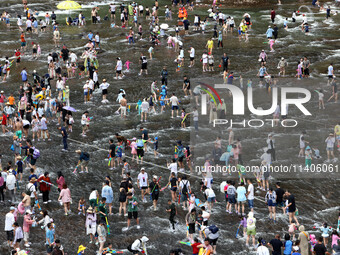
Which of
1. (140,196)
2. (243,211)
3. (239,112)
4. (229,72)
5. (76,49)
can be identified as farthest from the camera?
(76,49)

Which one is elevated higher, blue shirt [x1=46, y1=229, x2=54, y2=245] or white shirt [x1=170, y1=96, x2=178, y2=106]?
white shirt [x1=170, y1=96, x2=178, y2=106]

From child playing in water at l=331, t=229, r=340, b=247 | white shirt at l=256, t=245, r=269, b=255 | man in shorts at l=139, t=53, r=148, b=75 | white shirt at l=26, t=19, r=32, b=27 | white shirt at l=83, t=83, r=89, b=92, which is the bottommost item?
child playing in water at l=331, t=229, r=340, b=247

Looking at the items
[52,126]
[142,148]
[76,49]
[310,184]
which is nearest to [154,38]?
[76,49]

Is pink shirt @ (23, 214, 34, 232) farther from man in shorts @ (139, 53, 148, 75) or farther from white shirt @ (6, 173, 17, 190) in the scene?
man in shorts @ (139, 53, 148, 75)

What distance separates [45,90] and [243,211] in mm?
16605

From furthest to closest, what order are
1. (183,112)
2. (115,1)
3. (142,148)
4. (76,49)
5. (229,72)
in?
(115,1)
(76,49)
(229,72)
(183,112)
(142,148)

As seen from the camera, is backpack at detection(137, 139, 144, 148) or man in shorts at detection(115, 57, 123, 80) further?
man in shorts at detection(115, 57, 123, 80)

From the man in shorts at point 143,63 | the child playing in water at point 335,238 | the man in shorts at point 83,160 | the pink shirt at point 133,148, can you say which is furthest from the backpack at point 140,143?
the man in shorts at point 143,63

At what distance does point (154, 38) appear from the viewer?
48906 mm

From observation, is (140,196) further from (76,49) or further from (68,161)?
(76,49)

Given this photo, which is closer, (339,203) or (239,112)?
(339,203)

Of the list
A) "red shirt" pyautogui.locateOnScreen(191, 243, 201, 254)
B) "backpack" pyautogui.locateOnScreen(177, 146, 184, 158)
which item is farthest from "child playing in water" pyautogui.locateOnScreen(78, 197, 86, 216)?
"backpack" pyautogui.locateOnScreen(177, 146, 184, 158)

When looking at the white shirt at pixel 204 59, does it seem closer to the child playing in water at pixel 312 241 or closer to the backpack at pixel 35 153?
the backpack at pixel 35 153

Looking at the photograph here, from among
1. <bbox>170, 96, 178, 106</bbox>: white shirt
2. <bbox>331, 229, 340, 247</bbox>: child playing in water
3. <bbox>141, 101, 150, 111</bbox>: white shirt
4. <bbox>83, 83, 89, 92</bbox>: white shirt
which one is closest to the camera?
<bbox>331, 229, 340, 247</bbox>: child playing in water
